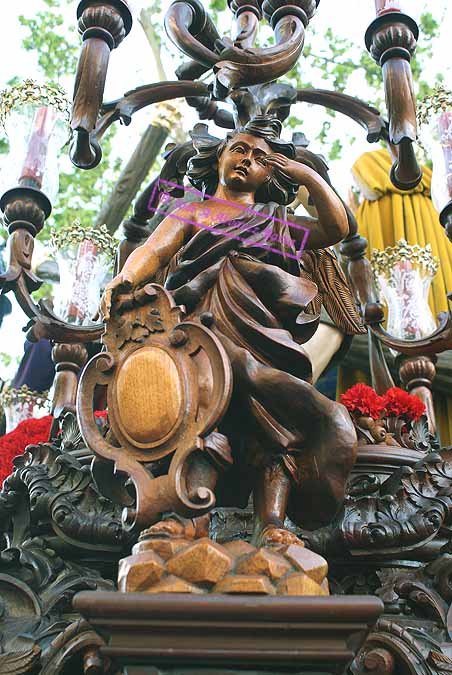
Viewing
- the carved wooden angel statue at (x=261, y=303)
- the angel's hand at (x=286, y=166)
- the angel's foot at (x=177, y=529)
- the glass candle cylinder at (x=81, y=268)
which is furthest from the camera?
the glass candle cylinder at (x=81, y=268)

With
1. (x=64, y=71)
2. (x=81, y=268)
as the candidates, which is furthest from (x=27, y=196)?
(x=64, y=71)

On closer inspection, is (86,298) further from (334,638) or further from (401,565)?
(334,638)

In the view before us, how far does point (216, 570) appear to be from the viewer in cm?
140

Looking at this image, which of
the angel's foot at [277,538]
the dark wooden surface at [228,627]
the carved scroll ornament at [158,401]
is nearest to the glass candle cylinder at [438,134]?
the carved scroll ornament at [158,401]

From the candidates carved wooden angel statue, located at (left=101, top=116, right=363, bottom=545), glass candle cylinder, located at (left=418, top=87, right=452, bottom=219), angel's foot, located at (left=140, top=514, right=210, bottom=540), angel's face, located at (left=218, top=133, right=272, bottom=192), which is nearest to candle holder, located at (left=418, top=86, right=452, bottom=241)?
glass candle cylinder, located at (left=418, top=87, right=452, bottom=219)

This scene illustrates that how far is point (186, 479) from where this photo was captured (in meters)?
1.53

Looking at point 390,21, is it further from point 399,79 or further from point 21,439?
point 21,439

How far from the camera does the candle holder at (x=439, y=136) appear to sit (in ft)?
8.70

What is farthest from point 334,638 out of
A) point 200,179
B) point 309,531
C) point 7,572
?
point 200,179

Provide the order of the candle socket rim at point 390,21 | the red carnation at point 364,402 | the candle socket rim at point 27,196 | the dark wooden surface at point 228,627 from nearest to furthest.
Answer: the dark wooden surface at point 228,627
the red carnation at point 364,402
the candle socket rim at point 390,21
the candle socket rim at point 27,196

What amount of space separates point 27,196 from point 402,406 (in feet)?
3.97

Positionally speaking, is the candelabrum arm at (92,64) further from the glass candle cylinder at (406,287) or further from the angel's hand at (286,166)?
the glass candle cylinder at (406,287)

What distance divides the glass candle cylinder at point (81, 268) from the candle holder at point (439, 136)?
1.13m

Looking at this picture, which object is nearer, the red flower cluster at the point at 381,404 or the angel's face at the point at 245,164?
the angel's face at the point at 245,164
